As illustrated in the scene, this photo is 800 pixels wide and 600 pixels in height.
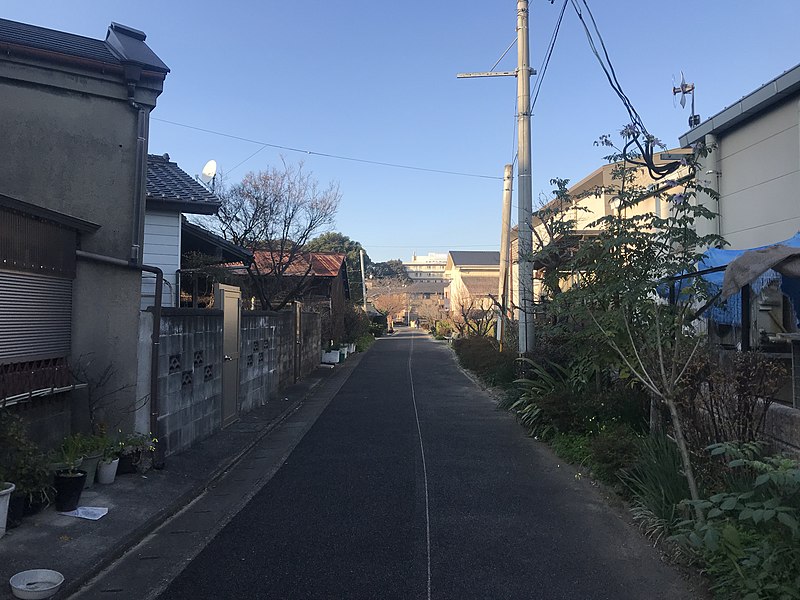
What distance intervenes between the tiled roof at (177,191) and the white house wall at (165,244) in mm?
398

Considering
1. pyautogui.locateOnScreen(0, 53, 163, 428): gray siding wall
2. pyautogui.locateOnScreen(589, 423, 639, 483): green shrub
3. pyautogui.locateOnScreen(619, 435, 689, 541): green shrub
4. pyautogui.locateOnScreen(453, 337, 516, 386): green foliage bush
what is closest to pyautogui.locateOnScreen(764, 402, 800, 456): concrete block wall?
pyautogui.locateOnScreen(619, 435, 689, 541): green shrub

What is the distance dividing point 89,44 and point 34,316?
13.6 ft

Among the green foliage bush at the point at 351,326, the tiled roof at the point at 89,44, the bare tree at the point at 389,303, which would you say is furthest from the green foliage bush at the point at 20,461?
the bare tree at the point at 389,303

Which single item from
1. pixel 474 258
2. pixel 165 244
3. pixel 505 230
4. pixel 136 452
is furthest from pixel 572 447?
pixel 474 258

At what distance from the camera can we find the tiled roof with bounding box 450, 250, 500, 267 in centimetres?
7462

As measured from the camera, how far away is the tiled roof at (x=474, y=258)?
7462cm

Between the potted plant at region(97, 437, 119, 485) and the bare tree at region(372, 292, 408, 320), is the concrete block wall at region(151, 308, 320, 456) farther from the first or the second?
the bare tree at region(372, 292, 408, 320)

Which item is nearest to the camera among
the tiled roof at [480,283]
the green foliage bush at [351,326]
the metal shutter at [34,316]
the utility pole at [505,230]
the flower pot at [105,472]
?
the metal shutter at [34,316]

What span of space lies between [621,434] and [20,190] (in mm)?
7180

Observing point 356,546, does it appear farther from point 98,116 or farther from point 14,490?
point 98,116

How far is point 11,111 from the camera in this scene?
680 cm

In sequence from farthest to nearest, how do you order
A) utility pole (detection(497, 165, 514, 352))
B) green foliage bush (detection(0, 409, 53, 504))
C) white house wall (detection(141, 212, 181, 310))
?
utility pole (detection(497, 165, 514, 352)) → white house wall (detection(141, 212, 181, 310)) → green foliage bush (detection(0, 409, 53, 504))

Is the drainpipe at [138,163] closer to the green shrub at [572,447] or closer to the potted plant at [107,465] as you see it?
the potted plant at [107,465]

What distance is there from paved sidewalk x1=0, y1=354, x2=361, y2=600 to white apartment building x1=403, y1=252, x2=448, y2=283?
346 ft
